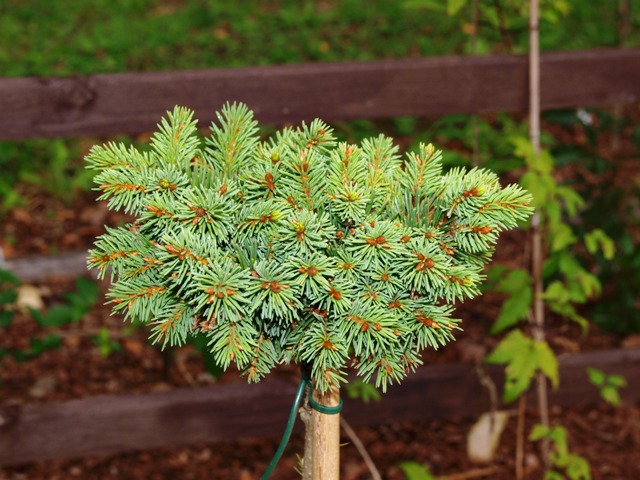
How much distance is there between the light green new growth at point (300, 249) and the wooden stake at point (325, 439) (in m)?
0.09

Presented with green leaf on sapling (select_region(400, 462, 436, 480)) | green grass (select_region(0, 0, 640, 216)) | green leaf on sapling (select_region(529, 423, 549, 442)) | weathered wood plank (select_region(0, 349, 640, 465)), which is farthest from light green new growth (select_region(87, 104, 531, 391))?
green grass (select_region(0, 0, 640, 216))

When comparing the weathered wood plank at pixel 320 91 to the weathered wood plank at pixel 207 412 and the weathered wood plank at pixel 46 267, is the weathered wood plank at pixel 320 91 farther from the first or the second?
the weathered wood plank at pixel 46 267

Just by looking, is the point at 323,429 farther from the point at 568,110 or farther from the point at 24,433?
the point at 568,110

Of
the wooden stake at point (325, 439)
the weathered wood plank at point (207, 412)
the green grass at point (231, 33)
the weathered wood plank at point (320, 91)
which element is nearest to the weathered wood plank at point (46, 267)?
the weathered wood plank at point (207, 412)

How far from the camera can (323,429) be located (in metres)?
A: 1.61

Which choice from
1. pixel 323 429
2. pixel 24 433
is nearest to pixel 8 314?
pixel 24 433

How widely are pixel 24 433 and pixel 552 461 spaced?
1768mm

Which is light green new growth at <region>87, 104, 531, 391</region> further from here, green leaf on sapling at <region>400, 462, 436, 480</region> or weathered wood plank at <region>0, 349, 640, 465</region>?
weathered wood plank at <region>0, 349, 640, 465</region>

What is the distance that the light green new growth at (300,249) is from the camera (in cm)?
141

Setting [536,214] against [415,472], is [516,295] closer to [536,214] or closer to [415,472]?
[536,214]

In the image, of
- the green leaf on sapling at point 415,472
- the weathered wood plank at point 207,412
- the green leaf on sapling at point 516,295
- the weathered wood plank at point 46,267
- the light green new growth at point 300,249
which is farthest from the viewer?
the weathered wood plank at point 46,267

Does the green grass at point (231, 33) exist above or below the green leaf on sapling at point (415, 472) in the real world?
above

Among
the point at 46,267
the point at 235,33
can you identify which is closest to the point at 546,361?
the point at 46,267

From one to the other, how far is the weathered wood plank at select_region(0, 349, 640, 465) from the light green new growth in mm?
1506
